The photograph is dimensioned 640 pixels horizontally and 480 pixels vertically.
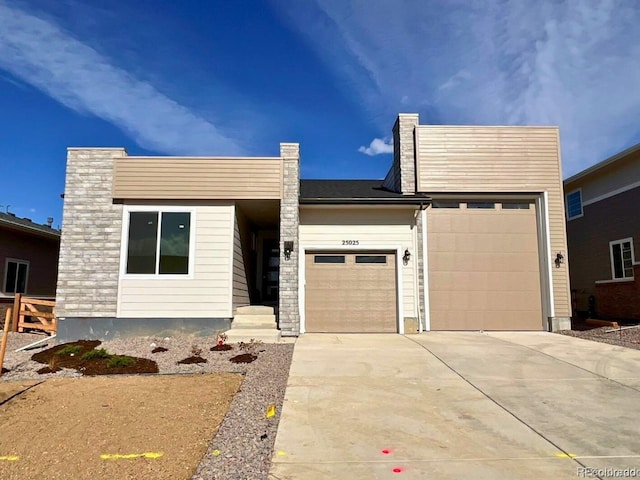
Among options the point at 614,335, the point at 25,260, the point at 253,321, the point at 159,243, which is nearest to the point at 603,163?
the point at 614,335

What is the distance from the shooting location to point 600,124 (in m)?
14.2

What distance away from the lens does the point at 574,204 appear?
17.2m

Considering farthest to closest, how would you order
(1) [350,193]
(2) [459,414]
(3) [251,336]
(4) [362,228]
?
(1) [350,193], (4) [362,228], (3) [251,336], (2) [459,414]

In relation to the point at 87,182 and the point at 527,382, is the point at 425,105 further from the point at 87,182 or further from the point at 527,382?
the point at 87,182

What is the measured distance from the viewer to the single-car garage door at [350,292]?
10766mm

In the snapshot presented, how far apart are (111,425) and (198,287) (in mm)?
5671

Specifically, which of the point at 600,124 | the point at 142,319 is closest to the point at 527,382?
the point at 142,319

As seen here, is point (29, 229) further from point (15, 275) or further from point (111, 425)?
point (111, 425)

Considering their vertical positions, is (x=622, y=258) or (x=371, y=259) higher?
(x=622, y=258)

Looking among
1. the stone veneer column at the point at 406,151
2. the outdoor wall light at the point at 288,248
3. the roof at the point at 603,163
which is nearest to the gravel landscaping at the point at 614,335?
the stone veneer column at the point at 406,151

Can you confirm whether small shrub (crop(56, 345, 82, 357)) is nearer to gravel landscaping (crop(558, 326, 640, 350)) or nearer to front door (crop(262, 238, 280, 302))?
front door (crop(262, 238, 280, 302))

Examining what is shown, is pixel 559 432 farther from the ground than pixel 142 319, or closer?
closer

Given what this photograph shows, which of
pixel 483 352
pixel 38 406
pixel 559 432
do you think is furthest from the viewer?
pixel 483 352

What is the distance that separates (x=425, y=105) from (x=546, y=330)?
7.25 metres
